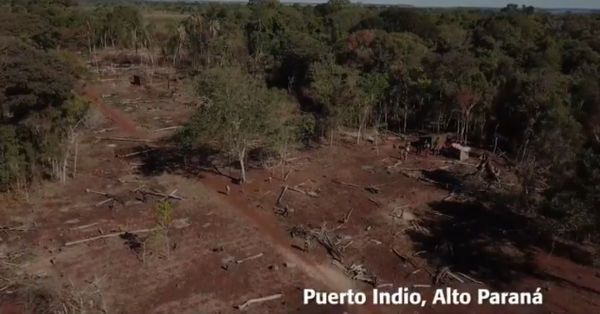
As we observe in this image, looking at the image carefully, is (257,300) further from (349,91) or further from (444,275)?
(349,91)

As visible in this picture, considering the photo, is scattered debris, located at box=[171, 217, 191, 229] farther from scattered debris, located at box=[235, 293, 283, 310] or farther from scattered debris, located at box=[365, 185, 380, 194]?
scattered debris, located at box=[365, 185, 380, 194]

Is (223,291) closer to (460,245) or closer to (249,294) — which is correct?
(249,294)

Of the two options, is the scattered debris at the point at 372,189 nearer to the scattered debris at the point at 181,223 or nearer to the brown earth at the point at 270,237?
the brown earth at the point at 270,237

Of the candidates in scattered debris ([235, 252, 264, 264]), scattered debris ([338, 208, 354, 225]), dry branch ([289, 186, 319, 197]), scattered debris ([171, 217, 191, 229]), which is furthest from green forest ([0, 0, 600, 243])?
scattered debris ([235, 252, 264, 264])

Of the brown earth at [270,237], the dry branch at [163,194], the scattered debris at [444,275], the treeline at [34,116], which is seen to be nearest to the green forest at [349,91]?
the treeline at [34,116]

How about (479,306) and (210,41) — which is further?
(210,41)

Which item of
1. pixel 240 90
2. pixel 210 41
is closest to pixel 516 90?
pixel 240 90
